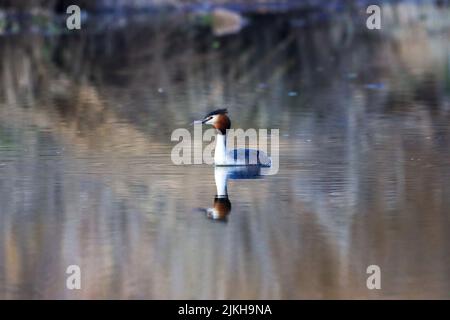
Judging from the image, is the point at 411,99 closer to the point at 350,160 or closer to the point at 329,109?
the point at 329,109

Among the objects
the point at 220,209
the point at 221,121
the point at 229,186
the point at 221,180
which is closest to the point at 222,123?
the point at 221,121

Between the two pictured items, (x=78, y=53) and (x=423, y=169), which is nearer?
(x=423, y=169)

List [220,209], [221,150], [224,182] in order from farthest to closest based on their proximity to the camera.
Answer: [221,150] < [224,182] < [220,209]

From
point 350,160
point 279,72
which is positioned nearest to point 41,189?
point 350,160

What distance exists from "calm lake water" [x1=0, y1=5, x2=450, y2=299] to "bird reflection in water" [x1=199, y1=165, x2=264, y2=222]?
0.21 feet

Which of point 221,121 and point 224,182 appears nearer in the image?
point 224,182

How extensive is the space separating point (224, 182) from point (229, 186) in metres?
0.17

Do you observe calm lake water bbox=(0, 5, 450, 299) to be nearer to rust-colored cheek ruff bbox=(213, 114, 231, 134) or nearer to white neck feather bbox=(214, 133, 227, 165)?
white neck feather bbox=(214, 133, 227, 165)

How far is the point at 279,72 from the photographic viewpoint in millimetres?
19000

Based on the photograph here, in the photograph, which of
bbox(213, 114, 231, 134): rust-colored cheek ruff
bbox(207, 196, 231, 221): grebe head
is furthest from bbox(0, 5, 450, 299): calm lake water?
bbox(213, 114, 231, 134): rust-colored cheek ruff

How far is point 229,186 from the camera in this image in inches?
390

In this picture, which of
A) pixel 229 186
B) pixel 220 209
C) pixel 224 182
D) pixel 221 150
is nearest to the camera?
pixel 220 209

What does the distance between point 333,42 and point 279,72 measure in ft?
15.9

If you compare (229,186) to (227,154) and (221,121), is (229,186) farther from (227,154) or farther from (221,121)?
(221,121)
